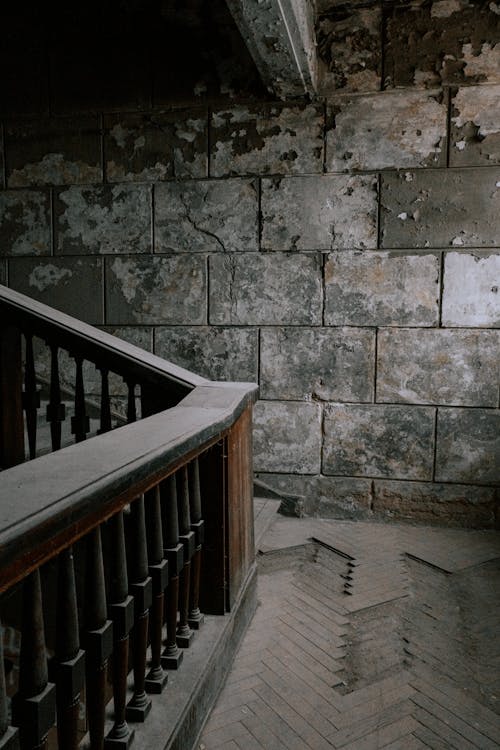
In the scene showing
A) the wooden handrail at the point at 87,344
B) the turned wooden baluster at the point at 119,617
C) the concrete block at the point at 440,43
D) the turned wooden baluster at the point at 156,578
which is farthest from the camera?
the concrete block at the point at 440,43

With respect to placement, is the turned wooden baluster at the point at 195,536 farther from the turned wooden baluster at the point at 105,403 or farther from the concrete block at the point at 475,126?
the concrete block at the point at 475,126

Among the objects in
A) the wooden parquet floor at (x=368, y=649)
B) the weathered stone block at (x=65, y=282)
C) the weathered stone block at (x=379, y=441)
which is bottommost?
the wooden parquet floor at (x=368, y=649)

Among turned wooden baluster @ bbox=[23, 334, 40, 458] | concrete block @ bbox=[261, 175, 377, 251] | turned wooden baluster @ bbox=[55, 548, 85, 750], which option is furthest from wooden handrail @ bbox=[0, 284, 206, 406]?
concrete block @ bbox=[261, 175, 377, 251]

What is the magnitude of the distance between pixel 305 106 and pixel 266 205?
2.69ft

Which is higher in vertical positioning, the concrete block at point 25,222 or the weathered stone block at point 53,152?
the weathered stone block at point 53,152

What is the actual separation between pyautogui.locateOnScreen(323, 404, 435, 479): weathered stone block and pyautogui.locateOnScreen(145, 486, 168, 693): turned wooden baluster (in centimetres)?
287

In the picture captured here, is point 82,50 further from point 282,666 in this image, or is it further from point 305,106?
point 282,666

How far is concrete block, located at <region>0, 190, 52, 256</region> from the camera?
4.99 metres

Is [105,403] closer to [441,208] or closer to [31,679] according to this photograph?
[31,679]

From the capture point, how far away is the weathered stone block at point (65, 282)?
196 inches

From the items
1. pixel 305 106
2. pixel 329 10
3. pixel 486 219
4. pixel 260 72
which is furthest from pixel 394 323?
pixel 329 10

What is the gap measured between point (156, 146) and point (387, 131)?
1.89 metres

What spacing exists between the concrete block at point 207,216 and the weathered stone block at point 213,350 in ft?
2.27

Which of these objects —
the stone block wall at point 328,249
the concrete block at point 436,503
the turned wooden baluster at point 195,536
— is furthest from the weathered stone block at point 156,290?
the turned wooden baluster at point 195,536
